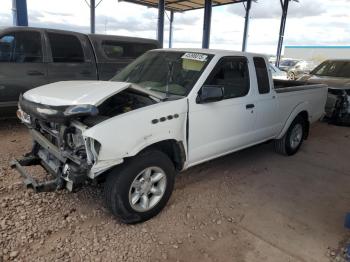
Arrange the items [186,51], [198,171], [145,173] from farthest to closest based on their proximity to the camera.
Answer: [198,171], [186,51], [145,173]

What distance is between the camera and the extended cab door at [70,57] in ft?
19.9

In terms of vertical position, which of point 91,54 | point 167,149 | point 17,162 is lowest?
point 17,162

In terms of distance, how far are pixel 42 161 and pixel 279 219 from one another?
272 cm

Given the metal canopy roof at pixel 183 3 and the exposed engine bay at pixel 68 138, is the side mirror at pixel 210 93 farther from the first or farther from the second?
the metal canopy roof at pixel 183 3

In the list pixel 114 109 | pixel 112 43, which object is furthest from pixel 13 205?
pixel 112 43

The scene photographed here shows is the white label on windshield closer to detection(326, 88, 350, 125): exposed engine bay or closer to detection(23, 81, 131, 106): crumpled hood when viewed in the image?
detection(23, 81, 131, 106): crumpled hood

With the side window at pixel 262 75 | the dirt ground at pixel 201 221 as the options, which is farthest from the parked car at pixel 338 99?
the side window at pixel 262 75

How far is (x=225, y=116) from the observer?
12.5 ft

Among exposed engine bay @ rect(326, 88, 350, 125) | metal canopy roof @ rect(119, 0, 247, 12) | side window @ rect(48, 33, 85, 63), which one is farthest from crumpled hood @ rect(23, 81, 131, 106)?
metal canopy roof @ rect(119, 0, 247, 12)

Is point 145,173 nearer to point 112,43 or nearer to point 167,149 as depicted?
point 167,149

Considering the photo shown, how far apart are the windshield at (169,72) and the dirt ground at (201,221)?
1.35 meters

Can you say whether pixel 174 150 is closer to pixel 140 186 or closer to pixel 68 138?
pixel 140 186

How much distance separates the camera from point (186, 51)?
4.03 m

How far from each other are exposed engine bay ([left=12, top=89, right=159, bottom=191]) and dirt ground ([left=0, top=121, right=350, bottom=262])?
479 mm
